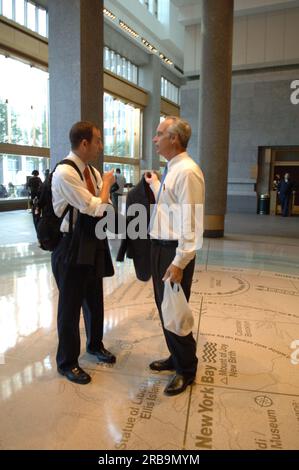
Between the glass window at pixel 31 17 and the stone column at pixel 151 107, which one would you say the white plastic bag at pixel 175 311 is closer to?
the glass window at pixel 31 17

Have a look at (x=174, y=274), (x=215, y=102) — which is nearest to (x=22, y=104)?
(x=215, y=102)

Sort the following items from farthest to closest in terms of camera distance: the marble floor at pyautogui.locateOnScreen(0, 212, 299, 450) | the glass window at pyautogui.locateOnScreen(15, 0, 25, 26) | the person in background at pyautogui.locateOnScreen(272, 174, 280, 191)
→ the person in background at pyautogui.locateOnScreen(272, 174, 280, 191), the glass window at pyautogui.locateOnScreen(15, 0, 25, 26), the marble floor at pyautogui.locateOnScreen(0, 212, 299, 450)

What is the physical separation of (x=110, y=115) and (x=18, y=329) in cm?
2191

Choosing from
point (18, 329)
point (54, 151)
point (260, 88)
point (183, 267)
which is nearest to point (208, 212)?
point (54, 151)

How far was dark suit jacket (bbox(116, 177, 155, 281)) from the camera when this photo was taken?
2969 millimetres

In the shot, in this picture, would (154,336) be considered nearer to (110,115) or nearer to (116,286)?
(116,286)

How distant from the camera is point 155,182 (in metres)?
2.92

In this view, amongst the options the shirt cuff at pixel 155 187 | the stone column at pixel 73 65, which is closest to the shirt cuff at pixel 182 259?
the shirt cuff at pixel 155 187

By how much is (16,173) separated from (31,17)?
6807 millimetres

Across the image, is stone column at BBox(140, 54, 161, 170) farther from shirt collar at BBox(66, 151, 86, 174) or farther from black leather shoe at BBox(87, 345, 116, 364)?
shirt collar at BBox(66, 151, 86, 174)

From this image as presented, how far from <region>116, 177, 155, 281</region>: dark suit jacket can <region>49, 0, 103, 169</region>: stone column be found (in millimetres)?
3597

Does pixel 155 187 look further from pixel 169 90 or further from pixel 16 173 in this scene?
pixel 169 90

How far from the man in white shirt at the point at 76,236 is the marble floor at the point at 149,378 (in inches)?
12.1

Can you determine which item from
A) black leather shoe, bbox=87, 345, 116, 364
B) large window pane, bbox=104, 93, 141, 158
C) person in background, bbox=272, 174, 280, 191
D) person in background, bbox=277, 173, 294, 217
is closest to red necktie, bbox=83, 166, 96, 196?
black leather shoe, bbox=87, 345, 116, 364
